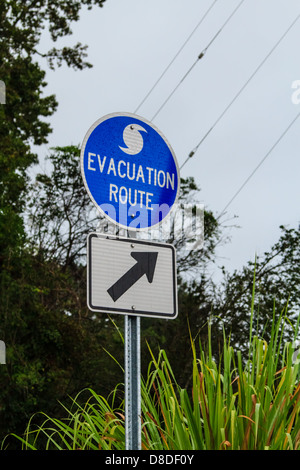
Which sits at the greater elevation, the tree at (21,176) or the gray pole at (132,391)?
the tree at (21,176)

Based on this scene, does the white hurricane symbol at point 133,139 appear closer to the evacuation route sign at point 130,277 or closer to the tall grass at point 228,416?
the evacuation route sign at point 130,277

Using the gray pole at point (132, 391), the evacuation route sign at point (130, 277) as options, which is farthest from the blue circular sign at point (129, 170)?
the gray pole at point (132, 391)

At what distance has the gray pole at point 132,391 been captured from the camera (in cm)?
342

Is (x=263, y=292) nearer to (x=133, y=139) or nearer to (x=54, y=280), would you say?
(x=54, y=280)

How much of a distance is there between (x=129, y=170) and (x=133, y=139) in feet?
0.69

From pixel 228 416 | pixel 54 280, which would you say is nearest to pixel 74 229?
pixel 54 280

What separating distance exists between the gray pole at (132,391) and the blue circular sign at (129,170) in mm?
566

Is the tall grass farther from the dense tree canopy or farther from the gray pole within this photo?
the dense tree canopy

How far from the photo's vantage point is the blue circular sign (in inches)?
149

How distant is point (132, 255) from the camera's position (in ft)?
12.3

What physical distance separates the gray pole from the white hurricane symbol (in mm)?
926

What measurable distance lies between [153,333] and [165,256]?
18480mm
